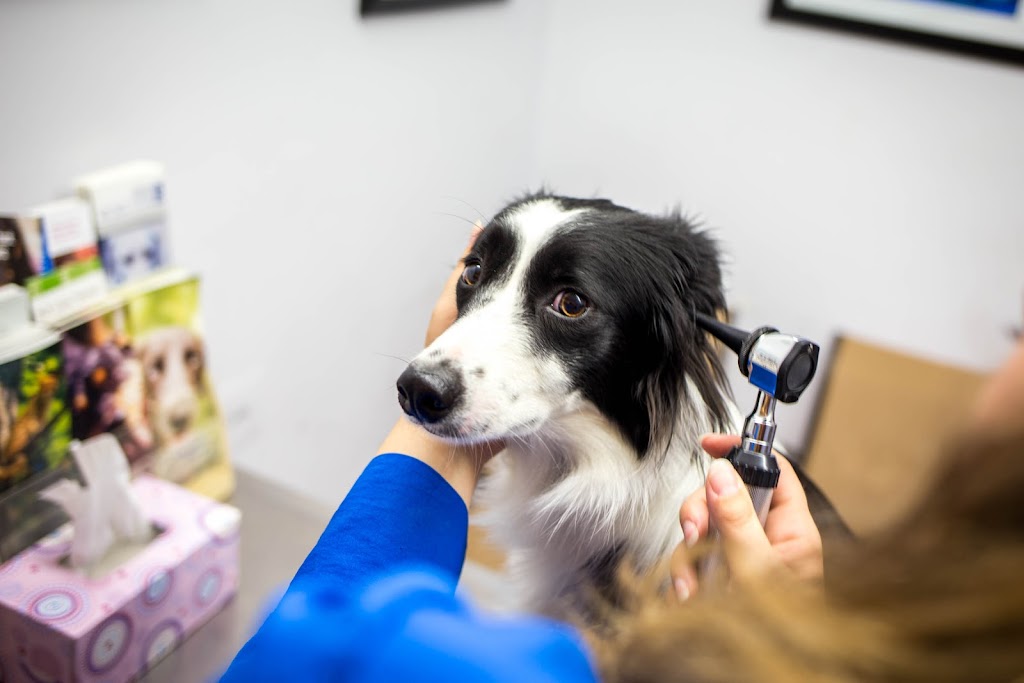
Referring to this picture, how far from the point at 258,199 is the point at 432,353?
2.22 feet

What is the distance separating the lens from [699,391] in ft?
3.44

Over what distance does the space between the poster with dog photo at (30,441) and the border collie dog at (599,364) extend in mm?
515

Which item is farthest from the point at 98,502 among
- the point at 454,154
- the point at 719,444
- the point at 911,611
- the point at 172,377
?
the point at 454,154

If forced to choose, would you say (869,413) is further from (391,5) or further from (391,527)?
(391,527)

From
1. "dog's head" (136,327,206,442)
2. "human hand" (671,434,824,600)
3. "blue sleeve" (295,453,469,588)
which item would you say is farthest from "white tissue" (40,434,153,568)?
"human hand" (671,434,824,600)

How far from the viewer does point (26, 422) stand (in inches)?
38.3

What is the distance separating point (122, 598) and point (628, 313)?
0.70 metres

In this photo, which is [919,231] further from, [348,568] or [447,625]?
[447,625]

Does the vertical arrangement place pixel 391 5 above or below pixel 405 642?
above

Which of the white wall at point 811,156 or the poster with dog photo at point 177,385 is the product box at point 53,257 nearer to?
the poster with dog photo at point 177,385

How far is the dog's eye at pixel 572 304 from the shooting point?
102 cm

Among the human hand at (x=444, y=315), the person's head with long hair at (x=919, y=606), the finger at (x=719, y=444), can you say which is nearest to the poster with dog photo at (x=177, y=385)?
the human hand at (x=444, y=315)

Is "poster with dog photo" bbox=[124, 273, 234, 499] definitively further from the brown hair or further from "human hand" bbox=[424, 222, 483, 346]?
the brown hair

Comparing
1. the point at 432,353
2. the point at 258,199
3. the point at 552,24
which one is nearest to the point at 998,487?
Result: the point at 432,353
